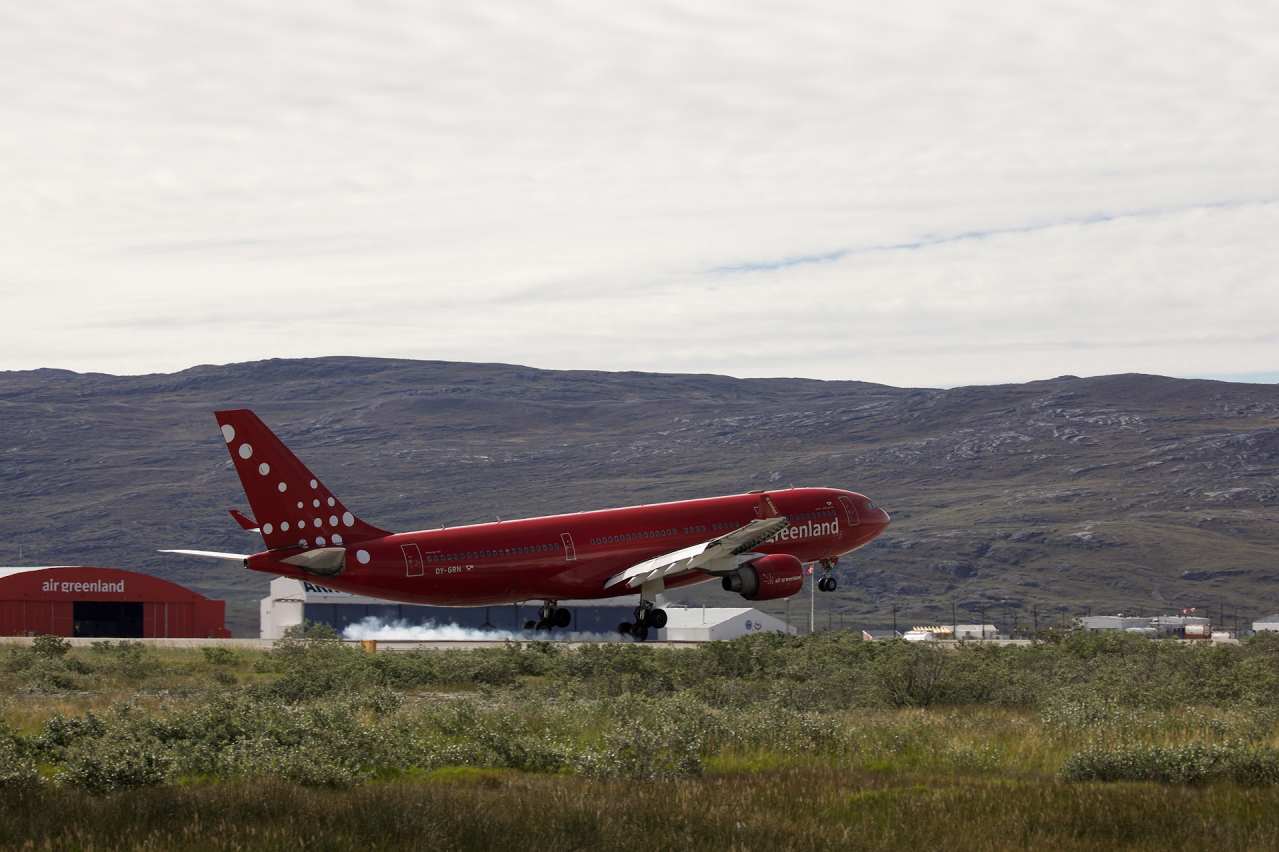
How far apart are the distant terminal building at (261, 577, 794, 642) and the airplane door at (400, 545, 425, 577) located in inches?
3003

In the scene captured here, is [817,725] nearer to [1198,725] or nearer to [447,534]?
[1198,725]

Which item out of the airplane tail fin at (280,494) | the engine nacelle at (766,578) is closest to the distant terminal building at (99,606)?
the airplane tail fin at (280,494)

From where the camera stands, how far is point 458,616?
138 m

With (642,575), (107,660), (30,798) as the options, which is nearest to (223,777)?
(30,798)

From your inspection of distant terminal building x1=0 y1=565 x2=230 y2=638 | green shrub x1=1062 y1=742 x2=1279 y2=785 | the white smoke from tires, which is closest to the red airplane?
green shrub x1=1062 y1=742 x2=1279 y2=785

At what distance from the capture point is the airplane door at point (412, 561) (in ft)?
183

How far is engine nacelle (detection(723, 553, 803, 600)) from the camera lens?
60219 millimetres

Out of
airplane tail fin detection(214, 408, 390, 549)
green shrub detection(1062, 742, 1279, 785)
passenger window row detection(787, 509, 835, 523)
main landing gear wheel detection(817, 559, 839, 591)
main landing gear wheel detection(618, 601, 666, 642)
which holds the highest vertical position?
airplane tail fin detection(214, 408, 390, 549)

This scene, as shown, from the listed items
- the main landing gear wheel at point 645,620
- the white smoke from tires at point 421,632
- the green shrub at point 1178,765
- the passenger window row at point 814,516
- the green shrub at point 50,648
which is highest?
the passenger window row at point 814,516

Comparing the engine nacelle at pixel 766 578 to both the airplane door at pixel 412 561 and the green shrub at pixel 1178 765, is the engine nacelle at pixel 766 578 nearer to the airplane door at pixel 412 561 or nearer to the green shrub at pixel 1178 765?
the airplane door at pixel 412 561

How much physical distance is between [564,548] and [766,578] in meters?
7.42

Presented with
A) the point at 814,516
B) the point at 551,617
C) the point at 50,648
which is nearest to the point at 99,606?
the point at 50,648

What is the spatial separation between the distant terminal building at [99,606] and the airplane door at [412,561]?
2704 inches

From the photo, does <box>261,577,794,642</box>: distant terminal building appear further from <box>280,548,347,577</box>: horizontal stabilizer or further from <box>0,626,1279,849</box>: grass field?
<box>0,626,1279,849</box>: grass field
